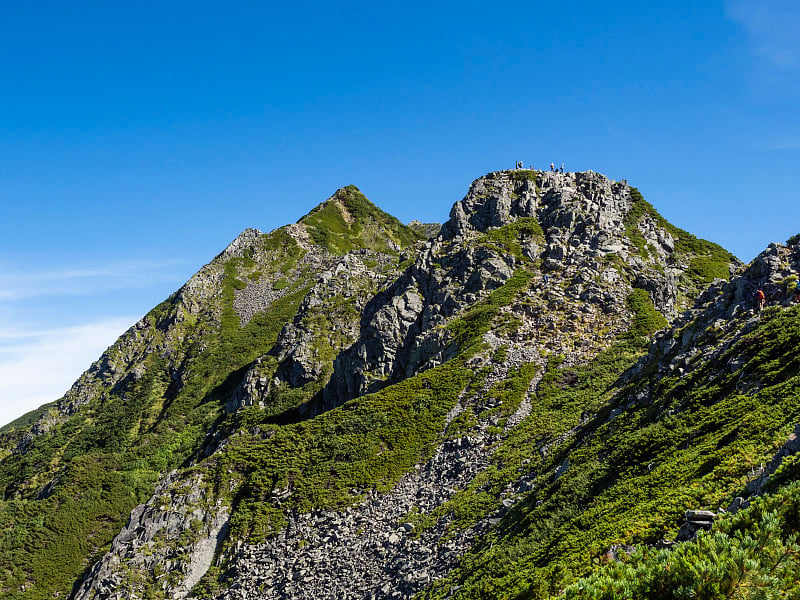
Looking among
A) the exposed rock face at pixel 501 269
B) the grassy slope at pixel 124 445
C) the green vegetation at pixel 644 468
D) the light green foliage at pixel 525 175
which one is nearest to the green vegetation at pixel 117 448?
the grassy slope at pixel 124 445

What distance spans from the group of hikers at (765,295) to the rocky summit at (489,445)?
0.56 metres

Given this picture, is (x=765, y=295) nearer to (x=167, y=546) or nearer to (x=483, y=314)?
(x=483, y=314)

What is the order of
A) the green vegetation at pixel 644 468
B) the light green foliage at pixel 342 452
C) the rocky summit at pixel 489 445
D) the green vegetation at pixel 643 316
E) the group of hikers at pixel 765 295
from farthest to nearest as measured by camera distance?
the green vegetation at pixel 643 316, the light green foliage at pixel 342 452, the group of hikers at pixel 765 295, the rocky summit at pixel 489 445, the green vegetation at pixel 644 468

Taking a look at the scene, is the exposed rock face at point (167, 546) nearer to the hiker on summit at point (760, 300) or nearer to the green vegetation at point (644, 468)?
the green vegetation at point (644, 468)

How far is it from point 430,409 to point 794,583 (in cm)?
4516

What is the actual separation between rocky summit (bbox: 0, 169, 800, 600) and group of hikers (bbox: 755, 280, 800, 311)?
559 mm

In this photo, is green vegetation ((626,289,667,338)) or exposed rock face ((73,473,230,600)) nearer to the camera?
exposed rock face ((73,473,230,600))

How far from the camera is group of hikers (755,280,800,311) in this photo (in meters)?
32.2

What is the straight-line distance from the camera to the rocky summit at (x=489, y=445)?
59.5 ft

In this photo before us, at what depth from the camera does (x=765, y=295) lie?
35.3 m

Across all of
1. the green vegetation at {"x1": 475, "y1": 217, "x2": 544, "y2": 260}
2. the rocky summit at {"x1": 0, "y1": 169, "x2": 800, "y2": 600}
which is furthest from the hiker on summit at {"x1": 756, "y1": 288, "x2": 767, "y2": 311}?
the green vegetation at {"x1": 475, "y1": 217, "x2": 544, "y2": 260}

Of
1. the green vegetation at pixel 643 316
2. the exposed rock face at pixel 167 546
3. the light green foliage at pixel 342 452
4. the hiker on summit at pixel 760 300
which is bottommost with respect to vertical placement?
the exposed rock face at pixel 167 546

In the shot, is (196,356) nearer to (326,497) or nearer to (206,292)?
(206,292)

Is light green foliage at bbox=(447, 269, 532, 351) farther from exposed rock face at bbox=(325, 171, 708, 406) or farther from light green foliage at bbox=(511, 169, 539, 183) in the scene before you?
light green foliage at bbox=(511, 169, 539, 183)
